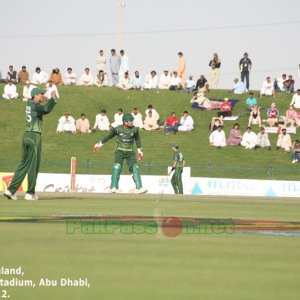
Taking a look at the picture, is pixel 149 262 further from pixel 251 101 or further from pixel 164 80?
pixel 164 80

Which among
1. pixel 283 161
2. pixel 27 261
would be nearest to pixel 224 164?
pixel 283 161

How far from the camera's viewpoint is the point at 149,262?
8.14 metres

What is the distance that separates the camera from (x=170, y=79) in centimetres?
5253

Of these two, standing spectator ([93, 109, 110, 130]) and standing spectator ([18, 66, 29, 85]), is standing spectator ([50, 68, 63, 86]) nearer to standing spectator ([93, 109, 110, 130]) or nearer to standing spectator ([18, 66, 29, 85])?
standing spectator ([18, 66, 29, 85])

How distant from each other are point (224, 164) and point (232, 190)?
361 centimetres

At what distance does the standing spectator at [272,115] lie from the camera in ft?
152

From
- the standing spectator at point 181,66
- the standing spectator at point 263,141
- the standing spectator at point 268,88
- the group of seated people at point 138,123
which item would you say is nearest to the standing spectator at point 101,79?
the standing spectator at point 181,66

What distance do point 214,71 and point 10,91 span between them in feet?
38.3

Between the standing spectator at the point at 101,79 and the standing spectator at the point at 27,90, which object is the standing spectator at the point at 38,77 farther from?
the standing spectator at the point at 101,79

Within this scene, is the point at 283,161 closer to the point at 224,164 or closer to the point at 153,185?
the point at 224,164

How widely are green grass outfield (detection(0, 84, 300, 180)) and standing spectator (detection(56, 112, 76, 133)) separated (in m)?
0.42

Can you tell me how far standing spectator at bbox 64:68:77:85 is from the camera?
173 ft
